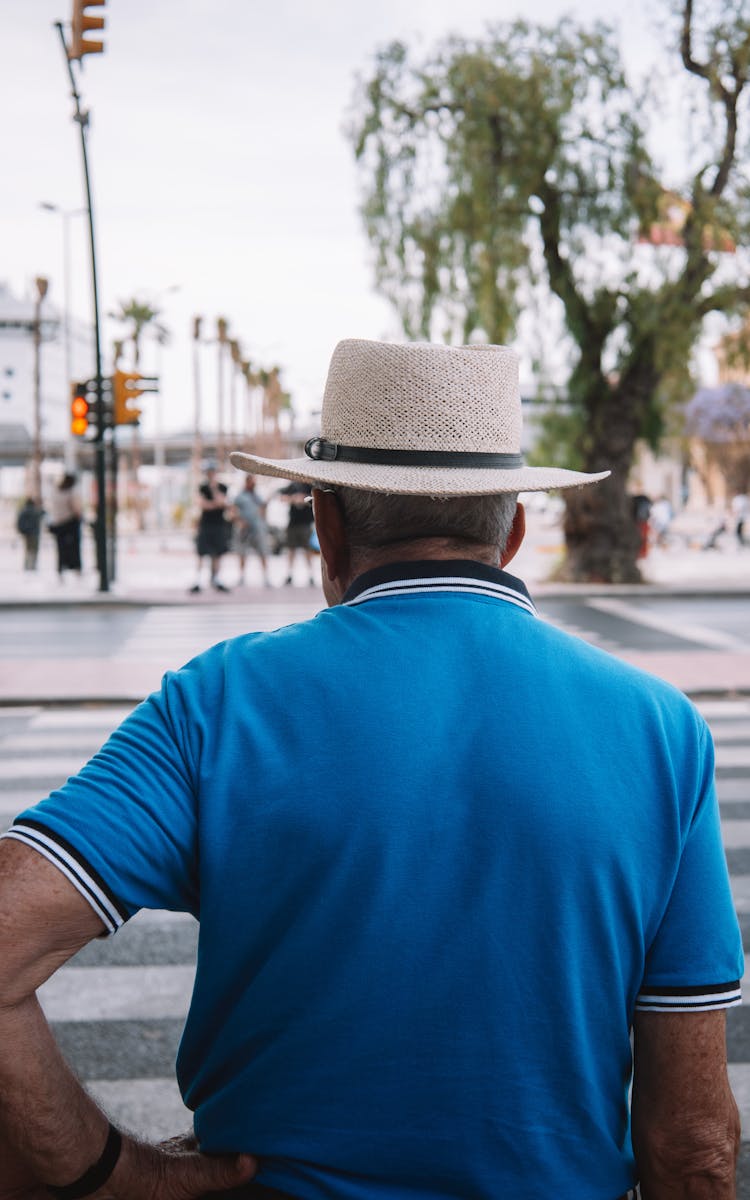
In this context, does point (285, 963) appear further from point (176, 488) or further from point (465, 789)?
point (176, 488)

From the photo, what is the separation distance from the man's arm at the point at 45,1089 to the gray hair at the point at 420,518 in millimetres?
571

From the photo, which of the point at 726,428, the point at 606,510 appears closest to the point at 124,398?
the point at 606,510

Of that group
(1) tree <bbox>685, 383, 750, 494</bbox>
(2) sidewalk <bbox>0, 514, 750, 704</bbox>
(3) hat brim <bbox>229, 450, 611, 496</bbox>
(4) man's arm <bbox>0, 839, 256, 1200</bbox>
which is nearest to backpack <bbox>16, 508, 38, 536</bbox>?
(2) sidewalk <bbox>0, 514, 750, 704</bbox>

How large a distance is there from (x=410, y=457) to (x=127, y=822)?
1.87ft

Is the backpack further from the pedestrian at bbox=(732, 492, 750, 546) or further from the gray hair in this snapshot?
the gray hair

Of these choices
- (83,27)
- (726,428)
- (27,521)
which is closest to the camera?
(83,27)

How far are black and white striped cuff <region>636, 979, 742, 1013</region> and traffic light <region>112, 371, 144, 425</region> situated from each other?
20.6m

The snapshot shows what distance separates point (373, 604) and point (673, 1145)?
0.73 meters

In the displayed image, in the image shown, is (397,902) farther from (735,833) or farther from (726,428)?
(726,428)

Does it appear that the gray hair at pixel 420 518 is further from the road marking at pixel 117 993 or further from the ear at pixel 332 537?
the road marking at pixel 117 993

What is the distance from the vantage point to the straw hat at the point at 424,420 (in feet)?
5.75

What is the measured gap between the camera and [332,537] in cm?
183

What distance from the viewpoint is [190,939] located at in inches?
214

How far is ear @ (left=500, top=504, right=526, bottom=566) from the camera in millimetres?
1854
